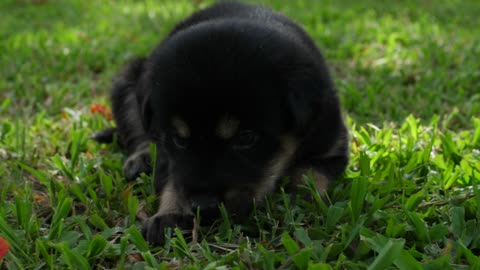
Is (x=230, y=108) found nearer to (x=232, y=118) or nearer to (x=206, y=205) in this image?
(x=232, y=118)

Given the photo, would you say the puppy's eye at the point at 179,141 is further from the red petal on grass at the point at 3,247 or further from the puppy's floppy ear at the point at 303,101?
the red petal on grass at the point at 3,247

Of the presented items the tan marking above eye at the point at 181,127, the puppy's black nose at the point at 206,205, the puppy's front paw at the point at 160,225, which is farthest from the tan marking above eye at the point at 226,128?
the puppy's front paw at the point at 160,225

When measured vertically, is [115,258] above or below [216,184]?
below

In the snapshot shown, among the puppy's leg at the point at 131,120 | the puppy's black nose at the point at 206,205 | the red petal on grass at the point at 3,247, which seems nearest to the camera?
the red petal on grass at the point at 3,247

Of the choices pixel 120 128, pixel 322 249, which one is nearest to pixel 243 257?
pixel 322 249

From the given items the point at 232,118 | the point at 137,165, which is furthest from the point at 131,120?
the point at 232,118

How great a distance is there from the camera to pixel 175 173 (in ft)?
8.53

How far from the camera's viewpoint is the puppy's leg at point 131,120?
322 cm

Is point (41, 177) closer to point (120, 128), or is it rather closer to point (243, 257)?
point (120, 128)

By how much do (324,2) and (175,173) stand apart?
21.4 ft

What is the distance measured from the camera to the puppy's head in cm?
238

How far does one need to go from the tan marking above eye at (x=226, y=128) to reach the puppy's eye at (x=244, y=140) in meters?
0.04

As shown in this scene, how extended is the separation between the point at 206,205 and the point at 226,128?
0.33 metres

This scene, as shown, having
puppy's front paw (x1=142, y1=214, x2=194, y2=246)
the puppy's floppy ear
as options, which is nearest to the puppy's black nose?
puppy's front paw (x1=142, y1=214, x2=194, y2=246)
